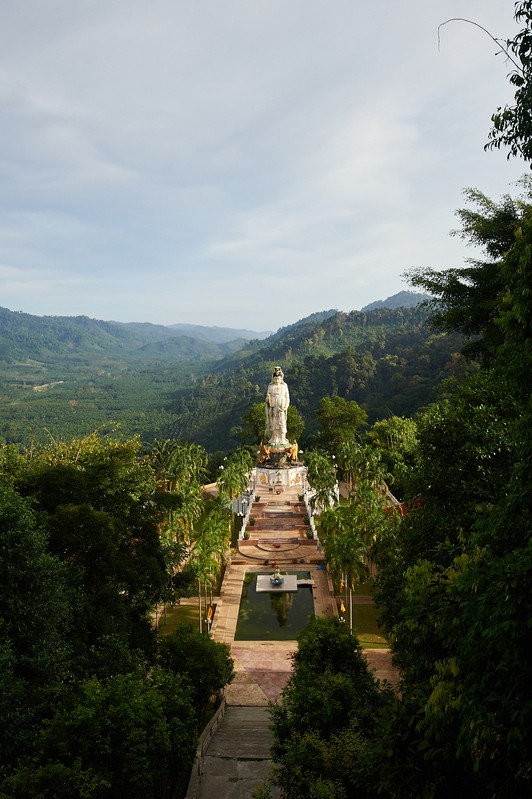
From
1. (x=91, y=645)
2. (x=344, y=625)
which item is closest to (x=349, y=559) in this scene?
(x=344, y=625)

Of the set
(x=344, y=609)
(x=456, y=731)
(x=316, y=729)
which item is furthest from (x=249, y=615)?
(x=456, y=731)

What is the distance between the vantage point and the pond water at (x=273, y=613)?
888 inches

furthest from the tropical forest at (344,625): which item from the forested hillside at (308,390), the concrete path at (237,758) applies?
the forested hillside at (308,390)

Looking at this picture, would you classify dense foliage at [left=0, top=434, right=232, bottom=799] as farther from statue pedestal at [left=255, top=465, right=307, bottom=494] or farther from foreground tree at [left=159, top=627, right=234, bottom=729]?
statue pedestal at [left=255, top=465, right=307, bottom=494]

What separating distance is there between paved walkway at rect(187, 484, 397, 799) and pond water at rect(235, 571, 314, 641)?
378 millimetres

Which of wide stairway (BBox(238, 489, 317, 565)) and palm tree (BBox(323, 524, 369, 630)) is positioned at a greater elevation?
palm tree (BBox(323, 524, 369, 630))

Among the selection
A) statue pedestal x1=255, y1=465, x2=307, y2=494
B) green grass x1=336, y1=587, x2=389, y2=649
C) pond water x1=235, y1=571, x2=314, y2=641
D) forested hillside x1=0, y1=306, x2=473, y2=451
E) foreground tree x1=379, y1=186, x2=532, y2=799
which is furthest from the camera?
forested hillside x1=0, y1=306, x2=473, y2=451

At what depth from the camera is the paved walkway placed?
12516 mm

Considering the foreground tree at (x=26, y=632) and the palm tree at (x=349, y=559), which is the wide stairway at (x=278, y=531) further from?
the foreground tree at (x=26, y=632)

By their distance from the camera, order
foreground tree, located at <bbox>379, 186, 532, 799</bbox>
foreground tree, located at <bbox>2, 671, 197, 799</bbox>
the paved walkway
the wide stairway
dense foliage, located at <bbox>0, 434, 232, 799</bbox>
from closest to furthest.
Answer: foreground tree, located at <bbox>379, 186, 532, 799</bbox>, foreground tree, located at <bbox>2, 671, 197, 799</bbox>, dense foliage, located at <bbox>0, 434, 232, 799</bbox>, the paved walkway, the wide stairway

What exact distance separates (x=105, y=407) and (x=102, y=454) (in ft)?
540

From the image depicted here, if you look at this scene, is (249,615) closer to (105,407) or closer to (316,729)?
(316,729)

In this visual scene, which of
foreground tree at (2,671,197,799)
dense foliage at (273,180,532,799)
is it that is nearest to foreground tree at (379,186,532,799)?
dense foliage at (273,180,532,799)

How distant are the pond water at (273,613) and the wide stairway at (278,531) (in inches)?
145
